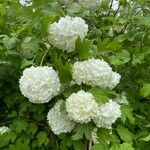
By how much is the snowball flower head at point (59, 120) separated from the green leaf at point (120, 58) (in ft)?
1.30

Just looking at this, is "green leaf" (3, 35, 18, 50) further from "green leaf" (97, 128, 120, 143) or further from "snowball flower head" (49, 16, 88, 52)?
"green leaf" (97, 128, 120, 143)

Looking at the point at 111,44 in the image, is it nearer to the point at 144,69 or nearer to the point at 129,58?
the point at 129,58

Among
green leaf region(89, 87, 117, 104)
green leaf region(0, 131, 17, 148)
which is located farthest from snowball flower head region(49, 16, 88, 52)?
green leaf region(0, 131, 17, 148)

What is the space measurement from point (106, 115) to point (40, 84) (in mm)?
377

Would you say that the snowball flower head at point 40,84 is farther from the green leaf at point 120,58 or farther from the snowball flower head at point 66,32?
the green leaf at point 120,58

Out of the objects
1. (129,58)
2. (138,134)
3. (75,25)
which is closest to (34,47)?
(75,25)

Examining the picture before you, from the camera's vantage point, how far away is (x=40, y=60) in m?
2.92

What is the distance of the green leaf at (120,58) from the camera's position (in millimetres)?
3036

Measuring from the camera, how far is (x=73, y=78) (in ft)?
9.10

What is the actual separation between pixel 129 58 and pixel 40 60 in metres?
0.55

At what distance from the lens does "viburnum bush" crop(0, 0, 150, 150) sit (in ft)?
9.02

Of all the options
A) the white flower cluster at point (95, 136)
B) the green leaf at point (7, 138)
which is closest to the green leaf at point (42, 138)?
the green leaf at point (7, 138)

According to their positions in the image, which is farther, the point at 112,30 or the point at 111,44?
the point at 112,30

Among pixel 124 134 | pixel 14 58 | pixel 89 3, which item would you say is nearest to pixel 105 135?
pixel 124 134
